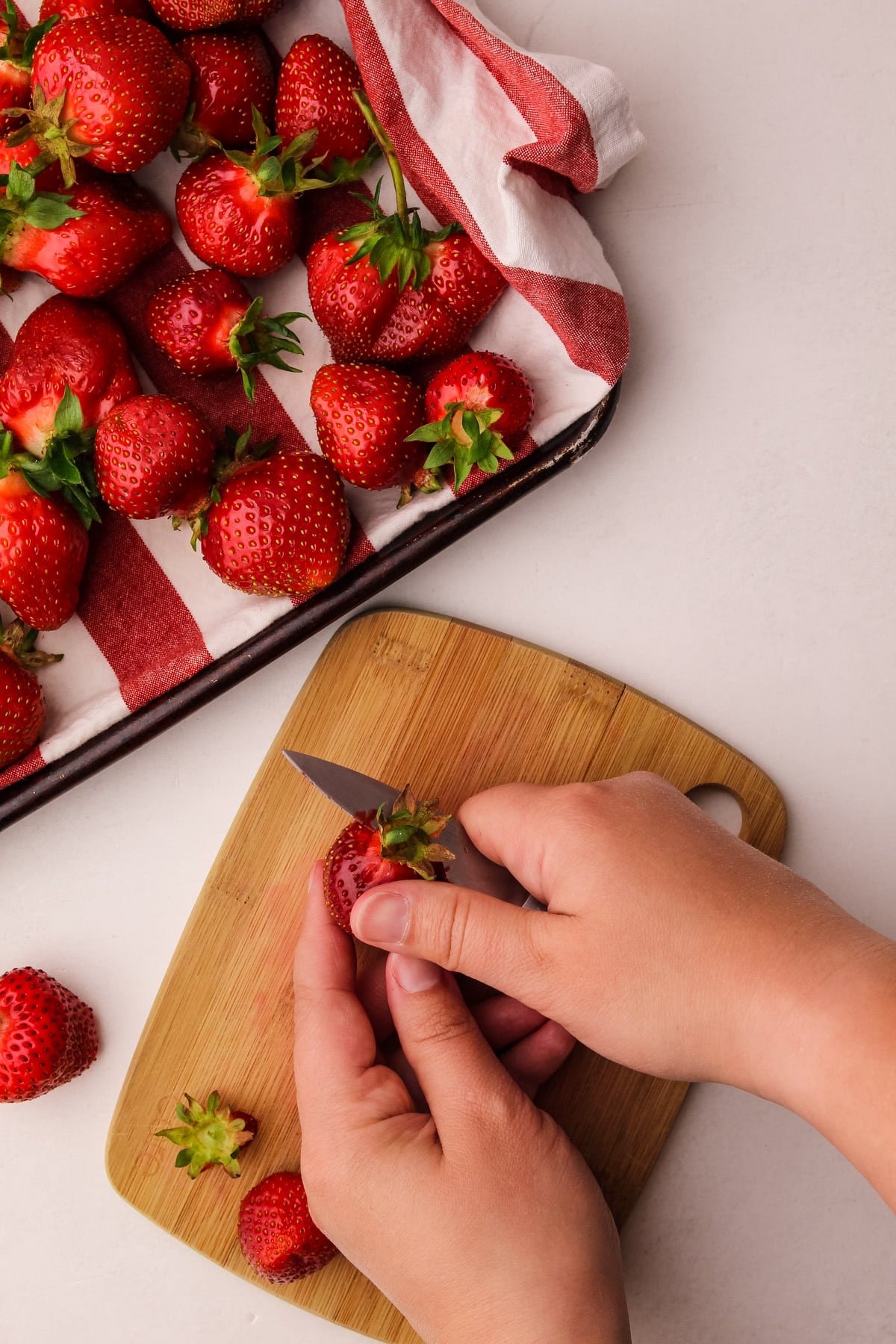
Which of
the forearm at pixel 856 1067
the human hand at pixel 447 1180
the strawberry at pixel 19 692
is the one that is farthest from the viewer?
the strawberry at pixel 19 692

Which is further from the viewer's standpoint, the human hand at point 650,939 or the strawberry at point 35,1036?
the strawberry at point 35,1036

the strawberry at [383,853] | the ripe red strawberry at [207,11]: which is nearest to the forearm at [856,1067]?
the strawberry at [383,853]

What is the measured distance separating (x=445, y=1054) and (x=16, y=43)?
111cm

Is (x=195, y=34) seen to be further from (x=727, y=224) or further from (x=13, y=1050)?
(x=13, y=1050)

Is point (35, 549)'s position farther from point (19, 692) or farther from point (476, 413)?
point (476, 413)

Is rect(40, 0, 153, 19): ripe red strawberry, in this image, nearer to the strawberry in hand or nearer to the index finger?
the strawberry in hand

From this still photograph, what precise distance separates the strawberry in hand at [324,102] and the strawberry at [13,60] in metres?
0.25

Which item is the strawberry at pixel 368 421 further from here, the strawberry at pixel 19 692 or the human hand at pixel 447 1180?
the human hand at pixel 447 1180

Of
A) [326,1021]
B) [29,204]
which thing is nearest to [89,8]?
[29,204]

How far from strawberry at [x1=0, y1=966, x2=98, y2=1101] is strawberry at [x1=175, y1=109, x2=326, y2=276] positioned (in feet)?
2.71

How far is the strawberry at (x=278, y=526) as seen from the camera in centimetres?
96

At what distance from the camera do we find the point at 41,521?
100 centimetres

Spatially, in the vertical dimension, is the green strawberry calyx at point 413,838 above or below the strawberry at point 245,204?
below

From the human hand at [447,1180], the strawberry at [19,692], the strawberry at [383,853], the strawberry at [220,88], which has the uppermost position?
the strawberry at [220,88]
